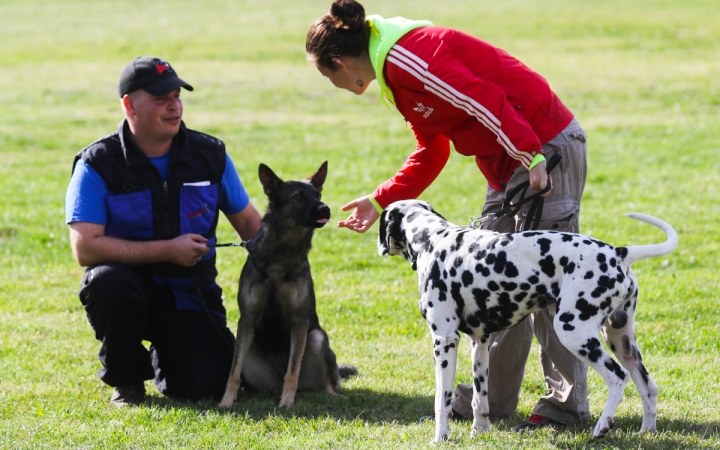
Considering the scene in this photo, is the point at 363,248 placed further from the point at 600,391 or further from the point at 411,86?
the point at 411,86

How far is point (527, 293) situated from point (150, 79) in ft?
9.12

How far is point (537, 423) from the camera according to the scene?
479 cm

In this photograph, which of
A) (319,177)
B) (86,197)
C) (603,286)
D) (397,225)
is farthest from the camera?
(319,177)

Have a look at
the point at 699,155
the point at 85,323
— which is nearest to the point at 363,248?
the point at 85,323

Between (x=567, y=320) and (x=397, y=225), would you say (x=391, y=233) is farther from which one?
(x=567, y=320)

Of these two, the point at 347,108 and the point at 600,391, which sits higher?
the point at 347,108

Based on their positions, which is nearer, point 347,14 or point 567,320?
point 567,320

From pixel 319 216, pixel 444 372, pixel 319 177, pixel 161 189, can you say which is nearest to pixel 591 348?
pixel 444 372

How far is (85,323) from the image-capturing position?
7184 mm

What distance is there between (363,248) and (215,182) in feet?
12.5

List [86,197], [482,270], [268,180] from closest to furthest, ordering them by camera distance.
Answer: [482,270] → [86,197] → [268,180]

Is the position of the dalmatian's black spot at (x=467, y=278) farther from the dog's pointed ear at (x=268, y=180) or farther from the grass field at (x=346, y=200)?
the dog's pointed ear at (x=268, y=180)

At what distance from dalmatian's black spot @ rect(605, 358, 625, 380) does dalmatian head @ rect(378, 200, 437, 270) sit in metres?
1.16

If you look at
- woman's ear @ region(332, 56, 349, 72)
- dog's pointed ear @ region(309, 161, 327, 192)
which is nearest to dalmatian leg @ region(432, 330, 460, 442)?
woman's ear @ region(332, 56, 349, 72)
